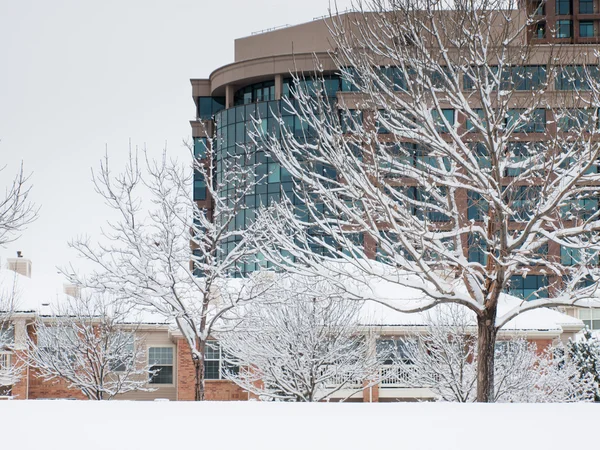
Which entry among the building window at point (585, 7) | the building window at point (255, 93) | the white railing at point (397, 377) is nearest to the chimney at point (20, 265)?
the white railing at point (397, 377)

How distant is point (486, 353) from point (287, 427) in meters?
7.30

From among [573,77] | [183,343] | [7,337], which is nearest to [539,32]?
[183,343]

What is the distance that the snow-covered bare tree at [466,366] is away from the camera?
26.5 metres

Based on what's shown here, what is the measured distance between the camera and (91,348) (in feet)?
96.6

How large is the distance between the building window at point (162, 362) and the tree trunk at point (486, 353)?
25.6m

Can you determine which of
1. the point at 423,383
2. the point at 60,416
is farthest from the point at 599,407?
the point at 423,383

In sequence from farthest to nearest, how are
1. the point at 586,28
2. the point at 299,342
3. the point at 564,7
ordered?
the point at 564,7 < the point at 586,28 < the point at 299,342

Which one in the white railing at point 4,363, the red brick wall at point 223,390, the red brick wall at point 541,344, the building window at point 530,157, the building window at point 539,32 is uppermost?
the building window at point 539,32

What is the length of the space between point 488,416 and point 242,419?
1.69 metres

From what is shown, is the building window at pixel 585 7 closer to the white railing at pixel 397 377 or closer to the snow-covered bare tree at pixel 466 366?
the snow-covered bare tree at pixel 466 366

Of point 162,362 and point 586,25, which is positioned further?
point 586,25

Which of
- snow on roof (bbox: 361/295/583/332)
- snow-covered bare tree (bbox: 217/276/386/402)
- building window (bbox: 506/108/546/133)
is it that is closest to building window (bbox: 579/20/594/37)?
snow on roof (bbox: 361/295/583/332)

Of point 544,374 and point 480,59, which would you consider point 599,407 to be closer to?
point 480,59

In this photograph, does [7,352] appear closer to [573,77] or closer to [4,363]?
[4,363]
